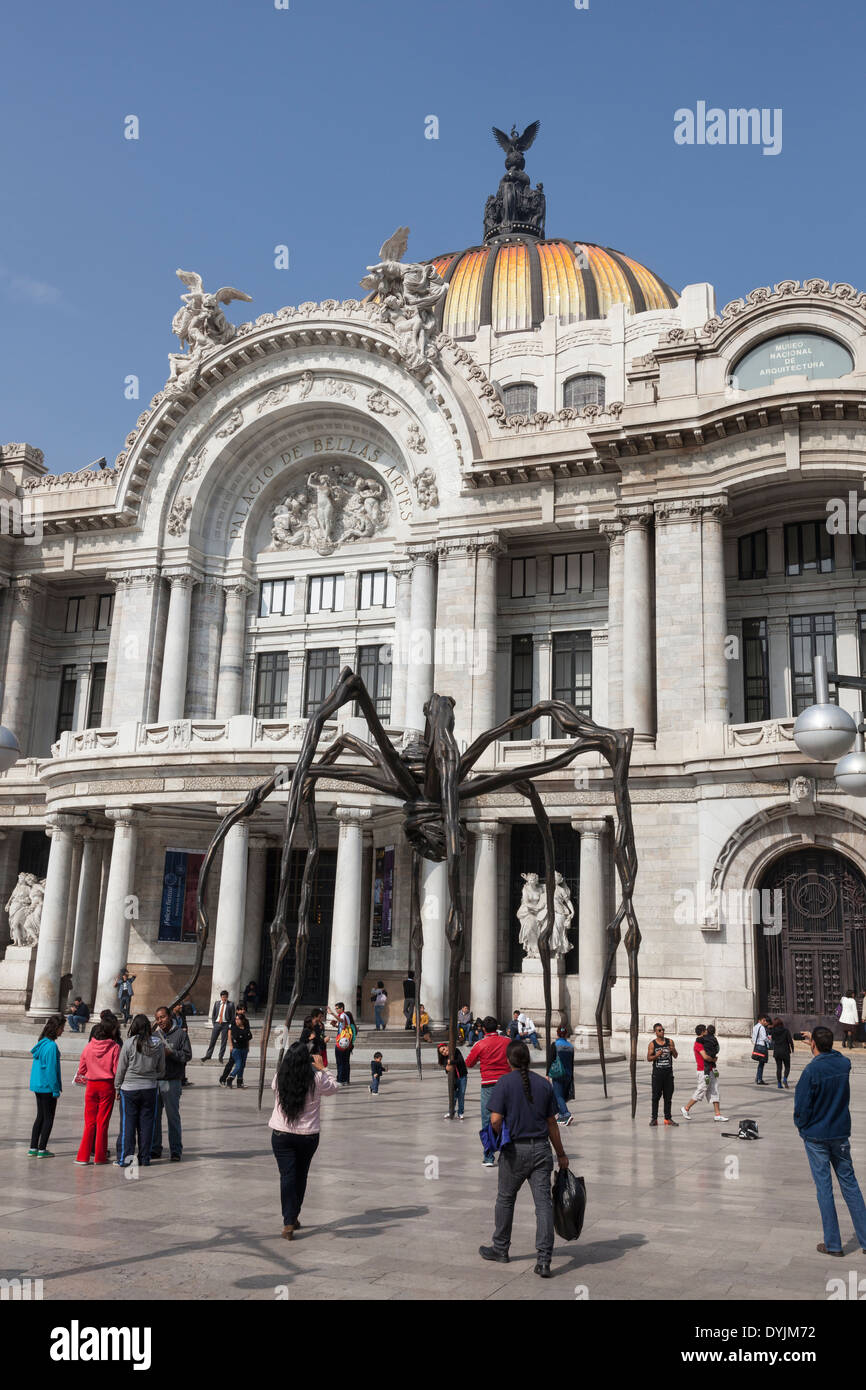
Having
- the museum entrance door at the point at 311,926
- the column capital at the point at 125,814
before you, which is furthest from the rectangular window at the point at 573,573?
the column capital at the point at 125,814

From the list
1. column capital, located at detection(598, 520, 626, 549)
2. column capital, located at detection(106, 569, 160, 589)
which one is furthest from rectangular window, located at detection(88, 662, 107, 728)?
column capital, located at detection(598, 520, 626, 549)

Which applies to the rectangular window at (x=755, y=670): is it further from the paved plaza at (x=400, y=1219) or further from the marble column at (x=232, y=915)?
the paved plaza at (x=400, y=1219)

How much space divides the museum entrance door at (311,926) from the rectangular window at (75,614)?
1303cm

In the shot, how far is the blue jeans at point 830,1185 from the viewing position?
10.0m

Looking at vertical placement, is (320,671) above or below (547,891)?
above

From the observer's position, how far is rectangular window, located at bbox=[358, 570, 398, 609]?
141ft

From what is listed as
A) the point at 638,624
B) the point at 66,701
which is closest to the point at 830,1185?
the point at 638,624

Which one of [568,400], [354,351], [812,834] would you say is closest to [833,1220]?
[812,834]

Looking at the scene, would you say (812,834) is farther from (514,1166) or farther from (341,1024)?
(514,1166)

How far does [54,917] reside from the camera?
37344mm

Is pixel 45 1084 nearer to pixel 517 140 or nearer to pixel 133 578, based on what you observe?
pixel 133 578

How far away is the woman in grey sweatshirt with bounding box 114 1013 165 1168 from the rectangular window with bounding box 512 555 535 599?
2880 centimetres

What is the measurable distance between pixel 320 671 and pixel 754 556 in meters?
15.6

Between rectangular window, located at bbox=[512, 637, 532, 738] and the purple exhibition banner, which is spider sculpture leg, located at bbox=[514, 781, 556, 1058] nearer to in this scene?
rectangular window, located at bbox=[512, 637, 532, 738]
